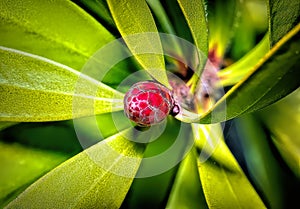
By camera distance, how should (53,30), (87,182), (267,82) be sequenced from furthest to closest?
(53,30) → (87,182) → (267,82)

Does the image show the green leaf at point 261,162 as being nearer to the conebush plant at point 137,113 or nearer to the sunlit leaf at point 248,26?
the conebush plant at point 137,113

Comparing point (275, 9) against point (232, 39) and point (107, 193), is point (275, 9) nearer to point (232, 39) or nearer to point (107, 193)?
point (232, 39)

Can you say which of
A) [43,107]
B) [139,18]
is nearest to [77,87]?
[43,107]

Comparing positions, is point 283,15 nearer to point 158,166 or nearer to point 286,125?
point 286,125

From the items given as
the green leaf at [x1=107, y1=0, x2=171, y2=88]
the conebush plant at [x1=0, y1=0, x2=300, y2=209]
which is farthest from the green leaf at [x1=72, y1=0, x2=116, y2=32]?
the green leaf at [x1=107, y1=0, x2=171, y2=88]

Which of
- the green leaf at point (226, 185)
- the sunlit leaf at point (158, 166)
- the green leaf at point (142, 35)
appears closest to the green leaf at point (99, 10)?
the green leaf at point (142, 35)

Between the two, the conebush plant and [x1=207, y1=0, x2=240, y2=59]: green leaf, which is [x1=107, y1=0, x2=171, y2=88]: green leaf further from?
[x1=207, y1=0, x2=240, y2=59]: green leaf

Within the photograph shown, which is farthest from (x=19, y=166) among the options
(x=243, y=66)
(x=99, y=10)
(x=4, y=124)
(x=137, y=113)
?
(x=243, y=66)
